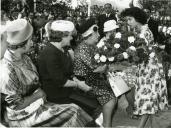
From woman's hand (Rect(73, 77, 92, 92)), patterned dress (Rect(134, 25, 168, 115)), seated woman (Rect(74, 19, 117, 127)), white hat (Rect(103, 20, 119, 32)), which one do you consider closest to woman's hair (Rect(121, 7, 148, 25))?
patterned dress (Rect(134, 25, 168, 115))

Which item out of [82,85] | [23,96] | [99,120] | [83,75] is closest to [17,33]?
[23,96]

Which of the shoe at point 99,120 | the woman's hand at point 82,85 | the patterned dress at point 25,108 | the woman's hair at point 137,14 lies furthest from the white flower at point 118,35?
the patterned dress at point 25,108

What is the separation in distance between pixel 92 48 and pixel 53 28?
90cm

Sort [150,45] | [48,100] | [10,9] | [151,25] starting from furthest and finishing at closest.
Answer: [10,9], [151,25], [150,45], [48,100]

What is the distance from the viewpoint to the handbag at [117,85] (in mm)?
5438

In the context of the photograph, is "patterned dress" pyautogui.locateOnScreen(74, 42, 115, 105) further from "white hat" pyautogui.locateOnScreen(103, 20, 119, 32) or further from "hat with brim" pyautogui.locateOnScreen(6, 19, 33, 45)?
"hat with brim" pyautogui.locateOnScreen(6, 19, 33, 45)

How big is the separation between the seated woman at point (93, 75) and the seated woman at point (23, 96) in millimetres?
1113

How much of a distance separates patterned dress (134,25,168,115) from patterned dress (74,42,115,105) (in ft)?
2.32

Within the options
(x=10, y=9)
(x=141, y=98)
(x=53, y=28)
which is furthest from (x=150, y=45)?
(x=10, y=9)

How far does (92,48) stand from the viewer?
18.1 ft

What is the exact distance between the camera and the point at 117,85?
5.49 meters

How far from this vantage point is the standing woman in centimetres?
590

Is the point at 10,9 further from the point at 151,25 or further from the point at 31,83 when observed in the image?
the point at 31,83

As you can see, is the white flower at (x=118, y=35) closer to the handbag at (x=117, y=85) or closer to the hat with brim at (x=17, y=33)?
the handbag at (x=117, y=85)
